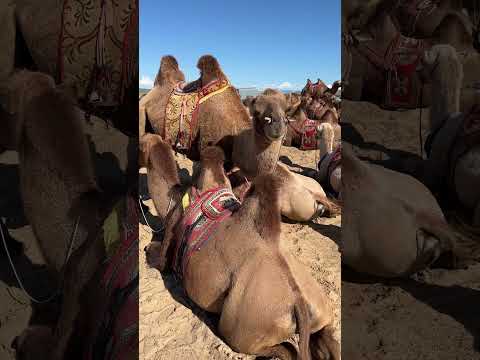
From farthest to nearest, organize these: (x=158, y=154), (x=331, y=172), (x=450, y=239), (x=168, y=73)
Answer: (x=168, y=73), (x=331, y=172), (x=158, y=154), (x=450, y=239)

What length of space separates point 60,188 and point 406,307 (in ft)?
1.42

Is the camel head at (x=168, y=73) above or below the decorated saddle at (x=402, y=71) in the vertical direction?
above

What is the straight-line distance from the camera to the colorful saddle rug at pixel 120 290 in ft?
1.30

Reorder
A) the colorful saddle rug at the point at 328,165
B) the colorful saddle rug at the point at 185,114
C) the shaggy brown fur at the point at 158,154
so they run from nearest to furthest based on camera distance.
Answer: the shaggy brown fur at the point at 158,154 → the colorful saddle rug at the point at 185,114 → the colorful saddle rug at the point at 328,165

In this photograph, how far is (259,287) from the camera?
5.11 feet

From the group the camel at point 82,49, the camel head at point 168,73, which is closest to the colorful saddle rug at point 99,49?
the camel at point 82,49

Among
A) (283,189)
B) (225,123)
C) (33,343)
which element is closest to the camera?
(33,343)

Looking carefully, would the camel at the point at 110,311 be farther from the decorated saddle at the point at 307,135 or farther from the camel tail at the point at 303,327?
the decorated saddle at the point at 307,135

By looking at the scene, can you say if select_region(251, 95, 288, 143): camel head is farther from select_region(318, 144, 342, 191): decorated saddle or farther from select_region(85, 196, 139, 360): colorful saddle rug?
select_region(85, 196, 139, 360): colorful saddle rug

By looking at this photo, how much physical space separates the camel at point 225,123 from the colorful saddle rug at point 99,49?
262cm

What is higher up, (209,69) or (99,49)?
(209,69)

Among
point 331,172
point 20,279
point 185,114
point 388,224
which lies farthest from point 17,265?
→ point 331,172

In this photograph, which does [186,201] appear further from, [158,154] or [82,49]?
[82,49]

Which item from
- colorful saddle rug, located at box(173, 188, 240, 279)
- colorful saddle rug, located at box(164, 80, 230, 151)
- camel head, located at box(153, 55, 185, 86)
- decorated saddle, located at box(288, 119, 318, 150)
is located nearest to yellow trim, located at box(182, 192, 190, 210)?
colorful saddle rug, located at box(173, 188, 240, 279)
